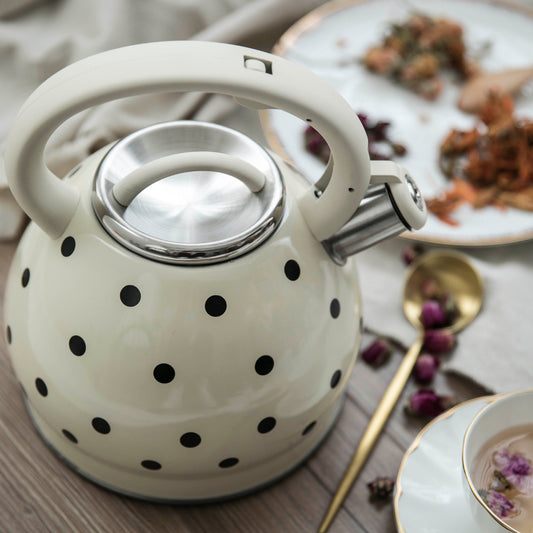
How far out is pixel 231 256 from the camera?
46 cm

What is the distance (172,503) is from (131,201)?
25cm

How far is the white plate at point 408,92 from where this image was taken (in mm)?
771

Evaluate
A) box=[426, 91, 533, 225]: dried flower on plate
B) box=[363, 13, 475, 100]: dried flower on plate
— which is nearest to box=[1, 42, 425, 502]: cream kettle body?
box=[426, 91, 533, 225]: dried flower on plate

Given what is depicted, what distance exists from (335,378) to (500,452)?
13cm

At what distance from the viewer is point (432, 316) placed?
696mm

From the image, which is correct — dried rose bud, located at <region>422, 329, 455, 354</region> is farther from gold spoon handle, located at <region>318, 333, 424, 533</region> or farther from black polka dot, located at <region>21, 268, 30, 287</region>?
black polka dot, located at <region>21, 268, 30, 287</region>

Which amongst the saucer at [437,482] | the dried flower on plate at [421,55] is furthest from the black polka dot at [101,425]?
the dried flower on plate at [421,55]

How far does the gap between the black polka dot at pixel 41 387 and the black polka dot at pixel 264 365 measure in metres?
0.15

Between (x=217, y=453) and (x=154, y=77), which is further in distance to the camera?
(x=217, y=453)

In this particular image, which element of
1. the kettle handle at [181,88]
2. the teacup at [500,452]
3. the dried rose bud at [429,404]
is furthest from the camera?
the dried rose bud at [429,404]

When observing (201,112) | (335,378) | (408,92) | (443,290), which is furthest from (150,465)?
(408,92)

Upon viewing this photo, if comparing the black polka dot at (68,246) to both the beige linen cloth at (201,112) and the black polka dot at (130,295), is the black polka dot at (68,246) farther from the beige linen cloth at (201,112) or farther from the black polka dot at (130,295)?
the beige linen cloth at (201,112)

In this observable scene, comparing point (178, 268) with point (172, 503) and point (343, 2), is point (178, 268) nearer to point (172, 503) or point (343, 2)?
point (172, 503)

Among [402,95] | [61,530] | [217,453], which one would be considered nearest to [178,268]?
[217,453]
